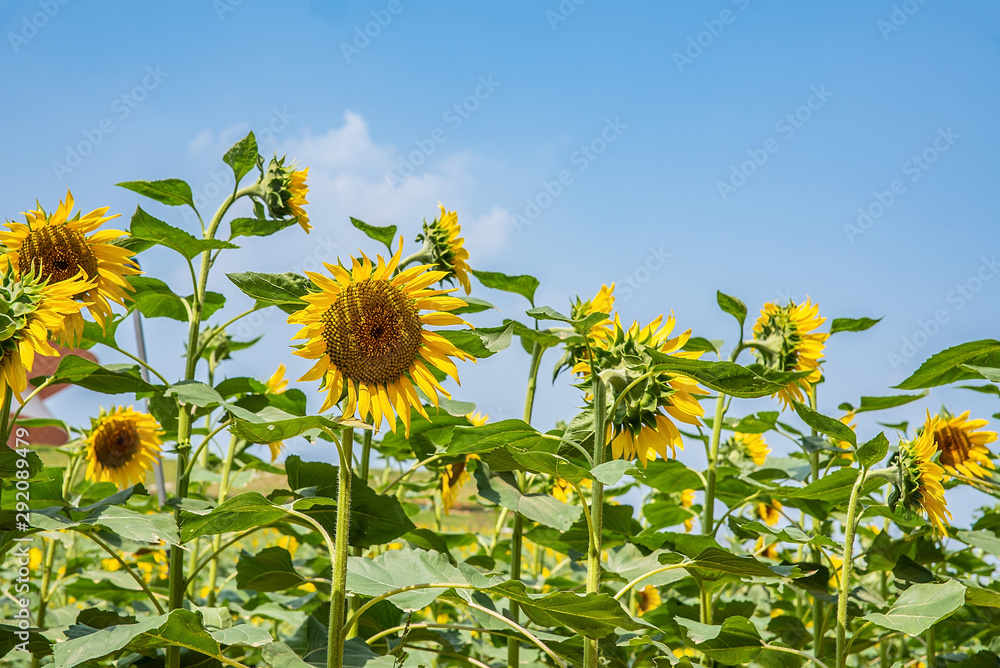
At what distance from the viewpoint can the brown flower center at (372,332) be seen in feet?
5.84

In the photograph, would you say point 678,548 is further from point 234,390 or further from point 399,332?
point 234,390

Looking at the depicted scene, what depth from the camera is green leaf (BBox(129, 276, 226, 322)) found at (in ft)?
7.73

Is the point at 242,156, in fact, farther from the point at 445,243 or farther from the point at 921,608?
the point at 921,608

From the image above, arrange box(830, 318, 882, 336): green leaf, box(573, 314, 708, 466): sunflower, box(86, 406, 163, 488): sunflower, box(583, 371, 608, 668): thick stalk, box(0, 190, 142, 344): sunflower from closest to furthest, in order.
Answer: box(583, 371, 608, 668): thick stalk < box(573, 314, 708, 466): sunflower < box(0, 190, 142, 344): sunflower < box(830, 318, 882, 336): green leaf < box(86, 406, 163, 488): sunflower

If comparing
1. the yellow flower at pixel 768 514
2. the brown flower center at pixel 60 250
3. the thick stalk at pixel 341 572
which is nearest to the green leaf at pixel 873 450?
the thick stalk at pixel 341 572

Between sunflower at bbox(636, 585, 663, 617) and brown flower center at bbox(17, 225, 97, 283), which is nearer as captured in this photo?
brown flower center at bbox(17, 225, 97, 283)

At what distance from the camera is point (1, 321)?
1821mm

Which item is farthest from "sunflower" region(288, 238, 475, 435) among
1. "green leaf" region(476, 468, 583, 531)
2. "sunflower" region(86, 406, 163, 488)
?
"sunflower" region(86, 406, 163, 488)

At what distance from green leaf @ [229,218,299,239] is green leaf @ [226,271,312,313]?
0.54 m

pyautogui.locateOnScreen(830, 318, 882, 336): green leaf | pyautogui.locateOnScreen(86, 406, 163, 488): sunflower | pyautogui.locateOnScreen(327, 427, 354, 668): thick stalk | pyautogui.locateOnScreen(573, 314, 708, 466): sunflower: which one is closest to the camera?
pyautogui.locateOnScreen(327, 427, 354, 668): thick stalk

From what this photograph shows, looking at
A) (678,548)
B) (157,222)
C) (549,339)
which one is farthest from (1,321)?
(678,548)

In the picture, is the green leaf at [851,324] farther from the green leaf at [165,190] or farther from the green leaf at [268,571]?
the green leaf at [165,190]

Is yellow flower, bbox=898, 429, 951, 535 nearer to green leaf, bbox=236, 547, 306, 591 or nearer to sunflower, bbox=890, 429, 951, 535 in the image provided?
sunflower, bbox=890, 429, 951, 535

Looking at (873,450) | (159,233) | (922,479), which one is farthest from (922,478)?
(159,233)
